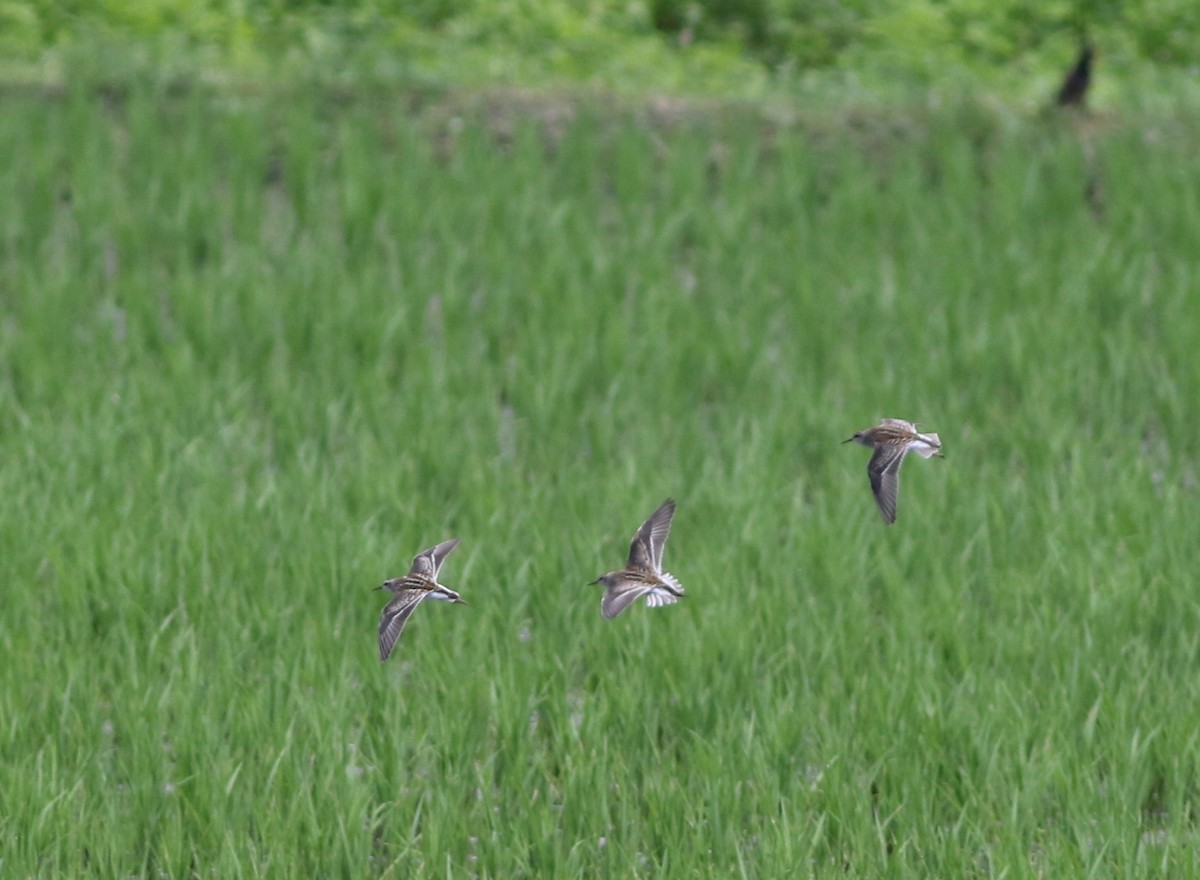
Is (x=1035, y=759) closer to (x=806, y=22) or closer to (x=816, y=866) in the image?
(x=816, y=866)

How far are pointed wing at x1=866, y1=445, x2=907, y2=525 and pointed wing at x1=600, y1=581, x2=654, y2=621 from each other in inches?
12.5

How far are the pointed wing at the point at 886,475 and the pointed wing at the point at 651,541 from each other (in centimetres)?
29

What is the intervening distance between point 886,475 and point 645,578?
34 centimetres

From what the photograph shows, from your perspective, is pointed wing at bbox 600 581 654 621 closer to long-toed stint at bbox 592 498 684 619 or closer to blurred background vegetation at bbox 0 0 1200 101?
long-toed stint at bbox 592 498 684 619

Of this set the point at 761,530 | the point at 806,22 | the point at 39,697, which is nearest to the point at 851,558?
the point at 761,530

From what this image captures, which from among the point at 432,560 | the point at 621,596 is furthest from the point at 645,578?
the point at 432,560

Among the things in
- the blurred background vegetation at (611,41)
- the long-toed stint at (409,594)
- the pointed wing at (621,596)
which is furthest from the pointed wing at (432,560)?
the blurred background vegetation at (611,41)

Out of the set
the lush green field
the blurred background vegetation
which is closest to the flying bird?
the blurred background vegetation

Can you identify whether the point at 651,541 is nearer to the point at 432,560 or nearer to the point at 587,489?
the point at 432,560

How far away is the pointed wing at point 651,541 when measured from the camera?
2279mm

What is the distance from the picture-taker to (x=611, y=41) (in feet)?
32.1

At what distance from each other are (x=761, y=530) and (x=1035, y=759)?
1.05 meters

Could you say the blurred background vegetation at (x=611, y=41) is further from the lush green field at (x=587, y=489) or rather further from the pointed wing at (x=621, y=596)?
the pointed wing at (x=621, y=596)

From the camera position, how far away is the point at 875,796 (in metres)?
3.26
